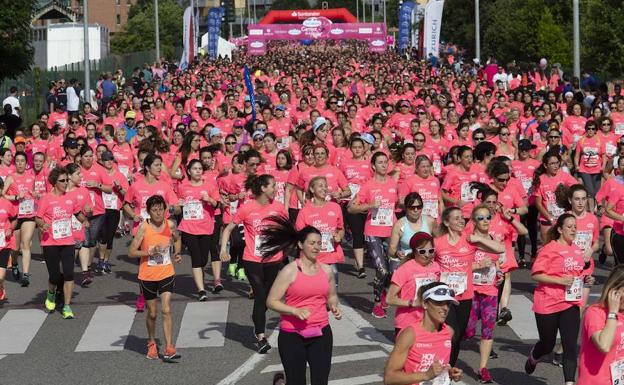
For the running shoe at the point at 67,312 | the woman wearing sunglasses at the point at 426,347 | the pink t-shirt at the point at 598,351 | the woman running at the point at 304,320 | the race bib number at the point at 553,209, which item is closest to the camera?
the woman wearing sunglasses at the point at 426,347

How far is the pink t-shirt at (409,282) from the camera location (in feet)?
33.5

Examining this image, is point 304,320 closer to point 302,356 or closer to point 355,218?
point 302,356

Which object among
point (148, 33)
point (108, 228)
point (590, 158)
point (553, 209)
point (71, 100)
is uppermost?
point (148, 33)

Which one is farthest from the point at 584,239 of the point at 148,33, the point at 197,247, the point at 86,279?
the point at 148,33

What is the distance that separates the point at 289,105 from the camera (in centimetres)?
2923

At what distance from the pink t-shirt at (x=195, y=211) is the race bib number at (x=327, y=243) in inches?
120

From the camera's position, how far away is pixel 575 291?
10805 mm

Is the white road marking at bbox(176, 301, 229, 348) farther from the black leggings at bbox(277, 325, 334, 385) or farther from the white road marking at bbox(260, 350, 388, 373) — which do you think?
the black leggings at bbox(277, 325, 334, 385)

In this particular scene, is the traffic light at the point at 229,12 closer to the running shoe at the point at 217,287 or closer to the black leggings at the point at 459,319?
the running shoe at the point at 217,287

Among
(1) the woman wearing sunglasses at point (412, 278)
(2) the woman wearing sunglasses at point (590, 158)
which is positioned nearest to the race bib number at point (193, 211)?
(1) the woman wearing sunglasses at point (412, 278)

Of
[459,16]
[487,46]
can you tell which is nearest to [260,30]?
[487,46]

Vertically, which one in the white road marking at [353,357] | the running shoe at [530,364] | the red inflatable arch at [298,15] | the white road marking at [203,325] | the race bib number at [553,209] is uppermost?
the red inflatable arch at [298,15]

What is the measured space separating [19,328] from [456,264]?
5404 mm

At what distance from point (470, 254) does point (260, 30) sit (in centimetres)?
6865
